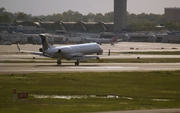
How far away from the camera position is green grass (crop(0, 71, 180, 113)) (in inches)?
1634

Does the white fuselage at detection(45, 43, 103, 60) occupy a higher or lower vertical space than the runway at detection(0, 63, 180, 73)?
higher

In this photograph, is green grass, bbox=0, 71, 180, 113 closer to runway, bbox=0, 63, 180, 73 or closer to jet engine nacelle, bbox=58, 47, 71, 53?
runway, bbox=0, 63, 180, 73

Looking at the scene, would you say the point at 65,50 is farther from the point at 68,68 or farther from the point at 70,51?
the point at 68,68

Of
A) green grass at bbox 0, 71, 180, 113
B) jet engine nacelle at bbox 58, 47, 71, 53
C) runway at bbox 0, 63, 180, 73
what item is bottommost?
→ runway at bbox 0, 63, 180, 73

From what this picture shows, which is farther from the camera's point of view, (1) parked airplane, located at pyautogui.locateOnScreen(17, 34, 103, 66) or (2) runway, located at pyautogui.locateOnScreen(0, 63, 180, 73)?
(1) parked airplane, located at pyautogui.locateOnScreen(17, 34, 103, 66)

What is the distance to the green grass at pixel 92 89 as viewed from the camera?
41500 millimetres

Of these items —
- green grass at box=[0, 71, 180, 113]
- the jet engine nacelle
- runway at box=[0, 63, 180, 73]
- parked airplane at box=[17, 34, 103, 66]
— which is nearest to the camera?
green grass at box=[0, 71, 180, 113]

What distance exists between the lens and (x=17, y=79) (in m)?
60.2

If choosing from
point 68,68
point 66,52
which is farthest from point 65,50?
point 68,68

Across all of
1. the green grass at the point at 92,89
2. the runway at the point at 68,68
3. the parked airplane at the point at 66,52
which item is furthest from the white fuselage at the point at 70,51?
the green grass at the point at 92,89

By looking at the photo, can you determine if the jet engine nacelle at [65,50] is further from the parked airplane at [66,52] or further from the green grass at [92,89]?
the green grass at [92,89]

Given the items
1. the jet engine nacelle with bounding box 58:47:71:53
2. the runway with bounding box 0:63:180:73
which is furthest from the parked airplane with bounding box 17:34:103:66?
the runway with bounding box 0:63:180:73

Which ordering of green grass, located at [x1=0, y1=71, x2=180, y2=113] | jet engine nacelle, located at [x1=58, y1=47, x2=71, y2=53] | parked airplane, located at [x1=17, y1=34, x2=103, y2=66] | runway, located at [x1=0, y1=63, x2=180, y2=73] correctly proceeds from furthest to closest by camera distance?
1. jet engine nacelle, located at [x1=58, y1=47, x2=71, y2=53]
2. parked airplane, located at [x1=17, y1=34, x2=103, y2=66]
3. runway, located at [x1=0, y1=63, x2=180, y2=73]
4. green grass, located at [x1=0, y1=71, x2=180, y2=113]

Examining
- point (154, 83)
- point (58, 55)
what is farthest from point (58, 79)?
point (58, 55)
